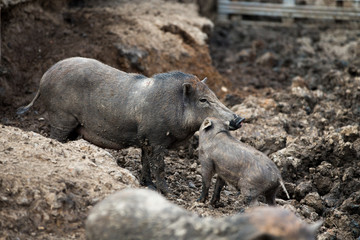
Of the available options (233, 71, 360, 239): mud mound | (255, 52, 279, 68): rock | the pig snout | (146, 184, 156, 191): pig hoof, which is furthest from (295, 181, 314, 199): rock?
(255, 52, 279, 68): rock

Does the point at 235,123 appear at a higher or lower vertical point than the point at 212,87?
higher

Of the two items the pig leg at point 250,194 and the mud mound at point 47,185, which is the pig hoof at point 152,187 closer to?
the mud mound at point 47,185

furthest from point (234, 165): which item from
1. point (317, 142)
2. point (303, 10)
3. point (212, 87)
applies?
point (303, 10)

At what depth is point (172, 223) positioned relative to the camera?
425 centimetres

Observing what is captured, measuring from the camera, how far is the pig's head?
687 cm

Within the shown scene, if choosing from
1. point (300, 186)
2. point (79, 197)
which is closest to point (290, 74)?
point (300, 186)

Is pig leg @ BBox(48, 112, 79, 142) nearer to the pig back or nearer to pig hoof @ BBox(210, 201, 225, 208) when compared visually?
the pig back

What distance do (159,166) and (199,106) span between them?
0.80m

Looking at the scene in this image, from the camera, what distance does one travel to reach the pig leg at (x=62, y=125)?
7367mm

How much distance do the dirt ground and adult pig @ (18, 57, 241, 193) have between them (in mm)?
290

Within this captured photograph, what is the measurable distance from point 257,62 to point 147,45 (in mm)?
3277

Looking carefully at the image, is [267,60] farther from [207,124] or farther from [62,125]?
[207,124]

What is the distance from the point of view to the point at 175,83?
6996 mm

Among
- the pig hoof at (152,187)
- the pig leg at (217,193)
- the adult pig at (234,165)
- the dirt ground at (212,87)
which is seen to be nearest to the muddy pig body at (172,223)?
the dirt ground at (212,87)
